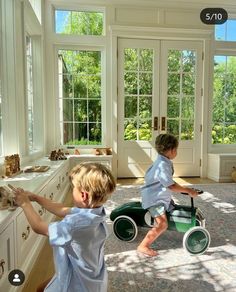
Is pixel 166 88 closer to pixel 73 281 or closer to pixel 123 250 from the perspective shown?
pixel 123 250

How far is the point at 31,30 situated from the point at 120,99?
1.88m

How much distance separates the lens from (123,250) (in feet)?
7.45

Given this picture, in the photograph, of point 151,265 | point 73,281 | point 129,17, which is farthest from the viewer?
point 129,17

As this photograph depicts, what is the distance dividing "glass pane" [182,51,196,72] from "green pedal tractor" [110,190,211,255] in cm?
359

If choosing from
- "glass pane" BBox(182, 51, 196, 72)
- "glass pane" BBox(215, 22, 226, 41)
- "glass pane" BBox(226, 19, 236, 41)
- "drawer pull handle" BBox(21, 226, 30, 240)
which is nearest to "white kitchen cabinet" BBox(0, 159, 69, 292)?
"drawer pull handle" BBox(21, 226, 30, 240)

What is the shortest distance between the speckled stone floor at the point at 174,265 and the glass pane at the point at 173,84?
117 inches

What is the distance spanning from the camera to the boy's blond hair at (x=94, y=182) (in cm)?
106

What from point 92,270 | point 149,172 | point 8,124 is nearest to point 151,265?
point 149,172

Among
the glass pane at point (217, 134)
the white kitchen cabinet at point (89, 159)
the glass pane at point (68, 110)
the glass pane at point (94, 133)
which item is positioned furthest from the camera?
the glass pane at point (217, 134)

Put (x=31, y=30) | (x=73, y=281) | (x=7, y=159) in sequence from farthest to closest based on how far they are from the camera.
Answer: (x=31, y=30) → (x=7, y=159) → (x=73, y=281)

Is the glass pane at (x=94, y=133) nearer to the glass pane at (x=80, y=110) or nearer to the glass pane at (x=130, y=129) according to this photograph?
the glass pane at (x=80, y=110)

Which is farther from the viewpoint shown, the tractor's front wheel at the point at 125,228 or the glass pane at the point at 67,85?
the glass pane at the point at 67,85

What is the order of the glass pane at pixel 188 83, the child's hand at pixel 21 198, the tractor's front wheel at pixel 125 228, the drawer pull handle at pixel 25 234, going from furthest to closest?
1. the glass pane at pixel 188 83
2. the tractor's front wheel at pixel 125 228
3. the drawer pull handle at pixel 25 234
4. the child's hand at pixel 21 198

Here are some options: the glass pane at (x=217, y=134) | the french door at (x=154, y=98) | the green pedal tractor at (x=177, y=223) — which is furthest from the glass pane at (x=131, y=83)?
the green pedal tractor at (x=177, y=223)
